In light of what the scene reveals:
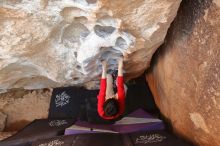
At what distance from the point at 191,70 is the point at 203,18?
17 centimetres

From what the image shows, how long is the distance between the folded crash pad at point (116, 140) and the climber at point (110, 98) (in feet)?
0.26

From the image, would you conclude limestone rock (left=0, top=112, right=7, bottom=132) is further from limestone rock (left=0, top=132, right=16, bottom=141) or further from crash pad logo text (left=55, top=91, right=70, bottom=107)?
crash pad logo text (left=55, top=91, right=70, bottom=107)

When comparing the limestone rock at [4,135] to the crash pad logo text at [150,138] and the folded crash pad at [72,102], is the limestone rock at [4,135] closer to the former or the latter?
the folded crash pad at [72,102]

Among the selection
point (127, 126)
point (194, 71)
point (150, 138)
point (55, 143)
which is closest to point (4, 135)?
point (55, 143)

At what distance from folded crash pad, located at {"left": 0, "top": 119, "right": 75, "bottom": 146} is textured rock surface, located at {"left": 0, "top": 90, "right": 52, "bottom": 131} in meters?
0.11

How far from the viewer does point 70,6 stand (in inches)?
36.8

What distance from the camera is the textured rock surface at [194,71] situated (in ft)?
2.89

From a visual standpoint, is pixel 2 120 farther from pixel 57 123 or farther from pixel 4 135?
pixel 57 123

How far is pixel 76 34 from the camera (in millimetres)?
1091

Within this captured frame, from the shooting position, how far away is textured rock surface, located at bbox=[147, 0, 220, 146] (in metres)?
0.88

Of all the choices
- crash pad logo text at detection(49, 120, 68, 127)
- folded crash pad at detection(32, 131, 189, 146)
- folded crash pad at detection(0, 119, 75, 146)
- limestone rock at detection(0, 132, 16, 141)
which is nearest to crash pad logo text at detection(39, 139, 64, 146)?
folded crash pad at detection(32, 131, 189, 146)

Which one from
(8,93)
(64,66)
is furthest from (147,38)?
(8,93)

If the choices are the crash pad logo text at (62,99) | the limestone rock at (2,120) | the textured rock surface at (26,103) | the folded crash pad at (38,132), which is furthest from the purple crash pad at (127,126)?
the limestone rock at (2,120)

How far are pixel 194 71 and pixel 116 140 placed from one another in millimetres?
328
